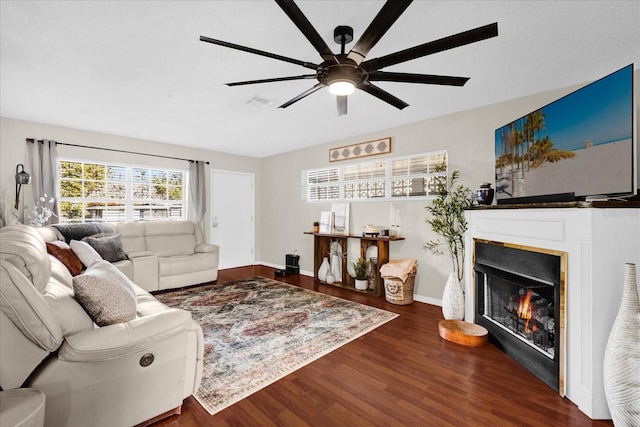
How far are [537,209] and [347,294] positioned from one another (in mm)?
2743

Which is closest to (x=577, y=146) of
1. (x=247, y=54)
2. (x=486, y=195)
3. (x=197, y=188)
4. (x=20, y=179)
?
(x=486, y=195)

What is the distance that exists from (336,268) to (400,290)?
1.35m

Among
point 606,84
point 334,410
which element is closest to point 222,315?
point 334,410

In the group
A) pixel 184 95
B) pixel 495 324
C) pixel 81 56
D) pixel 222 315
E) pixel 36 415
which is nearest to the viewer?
pixel 36 415

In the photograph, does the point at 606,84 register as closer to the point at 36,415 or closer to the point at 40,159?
the point at 36,415

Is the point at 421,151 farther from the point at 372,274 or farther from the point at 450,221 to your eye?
the point at 372,274

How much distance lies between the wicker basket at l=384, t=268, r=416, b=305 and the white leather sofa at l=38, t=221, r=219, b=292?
2939mm

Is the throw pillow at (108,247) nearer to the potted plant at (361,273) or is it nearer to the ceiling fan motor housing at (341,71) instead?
the potted plant at (361,273)

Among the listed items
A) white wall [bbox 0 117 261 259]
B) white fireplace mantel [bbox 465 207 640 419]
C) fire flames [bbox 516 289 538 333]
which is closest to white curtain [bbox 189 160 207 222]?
white wall [bbox 0 117 261 259]

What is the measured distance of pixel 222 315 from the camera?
11.1ft

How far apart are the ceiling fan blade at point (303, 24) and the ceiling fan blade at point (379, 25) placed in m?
0.15

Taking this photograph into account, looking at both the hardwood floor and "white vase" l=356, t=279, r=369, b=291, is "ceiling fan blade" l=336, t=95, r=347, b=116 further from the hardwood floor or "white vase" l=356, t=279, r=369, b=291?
"white vase" l=356, t=279, r=369, b=291

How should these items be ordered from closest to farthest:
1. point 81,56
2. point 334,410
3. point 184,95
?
point 334,410 < point 81,56 < point 184,95

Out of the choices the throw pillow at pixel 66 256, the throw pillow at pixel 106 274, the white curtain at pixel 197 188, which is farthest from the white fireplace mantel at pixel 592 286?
the white curtain at pixel 197 188
